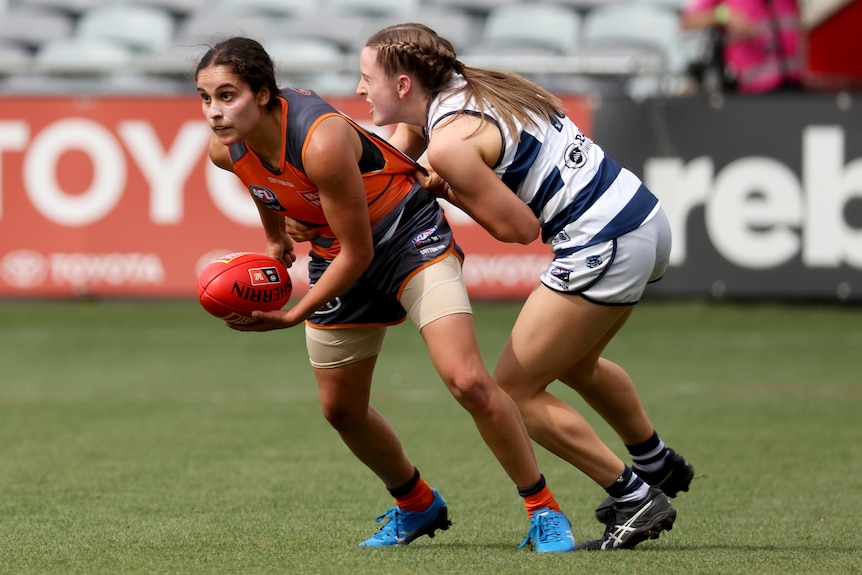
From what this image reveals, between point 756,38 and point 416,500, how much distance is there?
8642mm

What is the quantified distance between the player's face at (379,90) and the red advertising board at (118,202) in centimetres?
731

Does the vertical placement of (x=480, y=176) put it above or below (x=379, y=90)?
below

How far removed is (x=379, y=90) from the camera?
4.52 meters

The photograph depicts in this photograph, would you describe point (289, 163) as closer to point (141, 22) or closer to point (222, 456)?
point (222, 456)

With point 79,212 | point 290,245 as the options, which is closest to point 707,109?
point 79,212

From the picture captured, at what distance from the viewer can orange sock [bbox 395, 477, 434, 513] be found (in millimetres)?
4988

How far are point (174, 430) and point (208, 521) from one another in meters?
2.46

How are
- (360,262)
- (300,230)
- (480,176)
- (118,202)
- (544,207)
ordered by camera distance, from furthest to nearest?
(118,202)
(300,230)
(544,207)
(360,262)
(480,176)

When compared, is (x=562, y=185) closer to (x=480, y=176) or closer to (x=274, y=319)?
(x=480, y=176)

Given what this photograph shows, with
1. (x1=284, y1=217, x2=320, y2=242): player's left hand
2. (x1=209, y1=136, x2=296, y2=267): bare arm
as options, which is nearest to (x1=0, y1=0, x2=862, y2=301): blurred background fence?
(x1=209, y1=136, x2=296, y2=267): bare arm

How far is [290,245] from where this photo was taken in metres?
5.15

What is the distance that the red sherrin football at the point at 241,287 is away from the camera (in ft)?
14.8

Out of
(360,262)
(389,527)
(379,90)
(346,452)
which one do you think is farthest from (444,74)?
(346,452)

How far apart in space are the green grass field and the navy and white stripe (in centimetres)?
112
